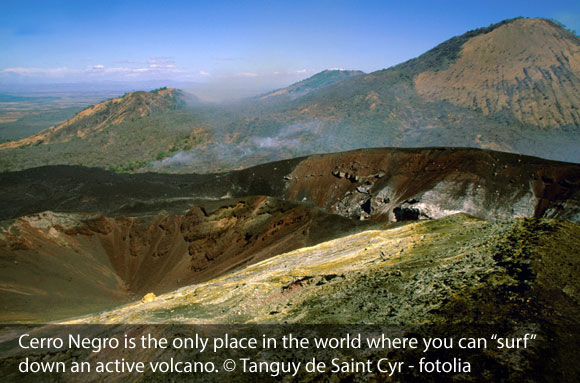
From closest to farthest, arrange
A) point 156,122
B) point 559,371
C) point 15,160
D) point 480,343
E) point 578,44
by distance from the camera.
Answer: point 559,371
point 480,343
point 15,160
point 578,44
point 156,122

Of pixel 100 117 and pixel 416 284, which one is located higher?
Answer: pixel 100 117

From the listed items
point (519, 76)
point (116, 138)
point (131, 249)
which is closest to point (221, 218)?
point (131, 249)

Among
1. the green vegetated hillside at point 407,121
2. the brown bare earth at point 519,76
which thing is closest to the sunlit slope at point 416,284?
the green vegetated hillside at point 407,121

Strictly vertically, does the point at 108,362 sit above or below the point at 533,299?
below

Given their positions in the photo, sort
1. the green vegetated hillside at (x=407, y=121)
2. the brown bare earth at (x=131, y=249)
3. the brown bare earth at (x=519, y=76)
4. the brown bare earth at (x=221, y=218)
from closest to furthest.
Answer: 1. the brown bare earth at (x=131, y=249)
2. the brown bare earth at (x=221, y=218)
3. the green vegetated hillside at (x=407, y=121)
4. the brown bare earth at (x=519, y=76)

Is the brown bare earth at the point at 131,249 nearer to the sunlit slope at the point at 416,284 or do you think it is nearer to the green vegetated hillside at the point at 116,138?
the sunlit slope at the point at 416,284

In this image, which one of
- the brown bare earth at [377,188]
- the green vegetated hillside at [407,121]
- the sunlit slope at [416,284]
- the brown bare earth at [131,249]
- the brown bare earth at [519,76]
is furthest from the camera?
the brown bare earth at [519,76]

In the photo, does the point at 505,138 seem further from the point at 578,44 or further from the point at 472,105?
the point at 578,44

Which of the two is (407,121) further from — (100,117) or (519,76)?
(100,117)

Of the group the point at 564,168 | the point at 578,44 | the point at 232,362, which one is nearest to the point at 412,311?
the point at 232,362
